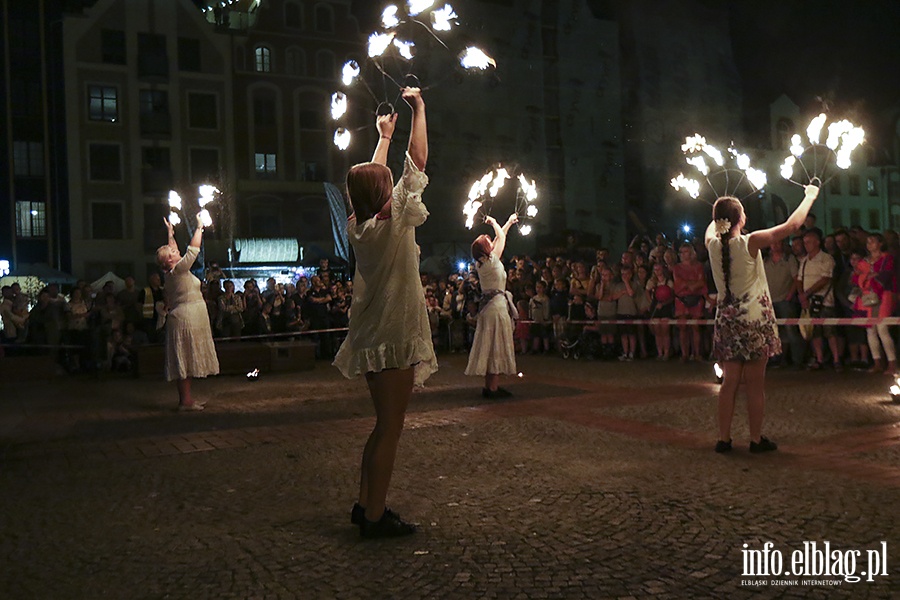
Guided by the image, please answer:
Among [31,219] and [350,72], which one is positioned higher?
[31,219]

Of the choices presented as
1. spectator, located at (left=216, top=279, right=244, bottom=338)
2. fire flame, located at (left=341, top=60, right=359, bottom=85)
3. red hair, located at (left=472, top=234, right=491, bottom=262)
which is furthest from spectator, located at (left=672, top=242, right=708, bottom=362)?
fire flame, located at (left=341, top=60, right=359, bottom=85)

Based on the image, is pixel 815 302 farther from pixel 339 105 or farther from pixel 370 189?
pixel 370 189

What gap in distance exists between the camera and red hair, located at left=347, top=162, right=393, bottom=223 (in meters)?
4.86

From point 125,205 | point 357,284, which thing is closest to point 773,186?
point 125,205

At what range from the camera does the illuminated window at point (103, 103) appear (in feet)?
144

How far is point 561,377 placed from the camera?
13.6m

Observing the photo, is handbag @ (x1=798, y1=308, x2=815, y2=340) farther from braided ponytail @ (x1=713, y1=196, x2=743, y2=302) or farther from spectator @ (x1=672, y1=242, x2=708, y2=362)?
braided ponytail @ (x1=713, y1=196, x2=743, y2=302)

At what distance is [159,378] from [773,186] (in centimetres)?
4227

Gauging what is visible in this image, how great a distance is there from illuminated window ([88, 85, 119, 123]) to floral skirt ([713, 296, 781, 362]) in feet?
143

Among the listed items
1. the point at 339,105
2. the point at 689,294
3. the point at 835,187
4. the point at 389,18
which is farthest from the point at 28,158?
the point at 835,187

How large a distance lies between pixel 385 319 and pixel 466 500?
63.0 inches

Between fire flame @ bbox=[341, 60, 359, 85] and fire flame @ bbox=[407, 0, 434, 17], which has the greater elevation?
fire flame @ bbox=[407, 0, 434, 17]

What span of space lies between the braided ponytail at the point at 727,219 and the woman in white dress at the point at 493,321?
391cm

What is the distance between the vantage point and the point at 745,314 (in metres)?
7.01
